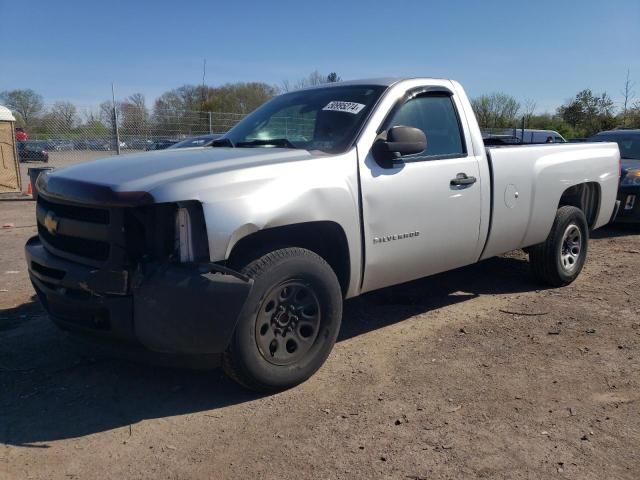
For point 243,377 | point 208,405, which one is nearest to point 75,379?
point 208,405

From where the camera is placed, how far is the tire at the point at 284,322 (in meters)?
3.19

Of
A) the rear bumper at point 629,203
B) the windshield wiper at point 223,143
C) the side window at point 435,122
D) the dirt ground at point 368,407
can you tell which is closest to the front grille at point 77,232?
the dirt ground at point 368,407

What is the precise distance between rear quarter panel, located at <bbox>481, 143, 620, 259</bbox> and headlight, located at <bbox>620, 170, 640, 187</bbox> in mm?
3427

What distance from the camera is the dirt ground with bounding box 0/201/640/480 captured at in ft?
9.05

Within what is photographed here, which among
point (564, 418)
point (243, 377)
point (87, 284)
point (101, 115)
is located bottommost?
point (564, 418)

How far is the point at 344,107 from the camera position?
163 inches

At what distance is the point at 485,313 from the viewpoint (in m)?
5.04

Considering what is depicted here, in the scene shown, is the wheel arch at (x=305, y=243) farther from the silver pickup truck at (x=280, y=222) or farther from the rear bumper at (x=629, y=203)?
the rear bumper at (x=629, y=203)

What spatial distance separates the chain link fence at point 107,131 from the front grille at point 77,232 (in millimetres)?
13279

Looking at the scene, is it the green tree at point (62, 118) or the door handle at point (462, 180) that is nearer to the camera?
the door handle at point (462, 180)

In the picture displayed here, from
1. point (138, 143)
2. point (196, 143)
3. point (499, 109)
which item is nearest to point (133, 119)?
point (138, 143)

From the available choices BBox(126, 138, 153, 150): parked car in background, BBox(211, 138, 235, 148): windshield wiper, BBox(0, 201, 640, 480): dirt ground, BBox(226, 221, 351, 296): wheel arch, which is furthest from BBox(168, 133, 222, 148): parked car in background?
BBox(126, 138, 153, 150): parked car in background

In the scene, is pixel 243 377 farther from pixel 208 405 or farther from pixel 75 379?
pixel 75 379

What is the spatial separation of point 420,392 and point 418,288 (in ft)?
7.81
